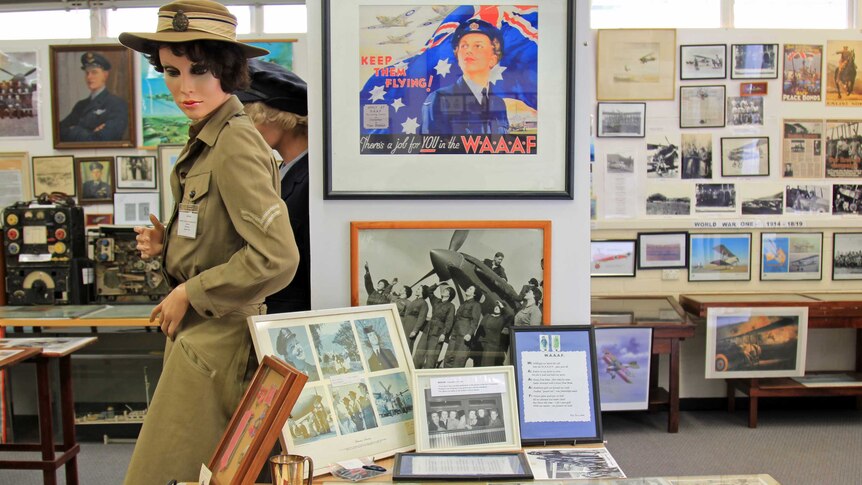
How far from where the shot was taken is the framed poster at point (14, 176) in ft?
15.8

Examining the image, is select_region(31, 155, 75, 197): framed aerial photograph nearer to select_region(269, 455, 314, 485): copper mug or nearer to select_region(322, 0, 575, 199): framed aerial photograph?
select_region(322, 0, 575, 199): framed aerial photograph

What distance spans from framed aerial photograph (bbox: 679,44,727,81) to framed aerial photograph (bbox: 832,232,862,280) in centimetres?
147

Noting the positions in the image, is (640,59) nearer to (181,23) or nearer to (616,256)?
(616,256)

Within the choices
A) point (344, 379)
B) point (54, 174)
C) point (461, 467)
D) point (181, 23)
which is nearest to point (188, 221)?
point (181, 23)

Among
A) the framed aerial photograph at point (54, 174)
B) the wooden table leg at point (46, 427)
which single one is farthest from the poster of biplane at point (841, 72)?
the framed aerial photograph at point (54, 174)

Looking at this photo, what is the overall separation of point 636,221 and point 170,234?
12.6 feet

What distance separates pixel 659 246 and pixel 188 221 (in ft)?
13.0

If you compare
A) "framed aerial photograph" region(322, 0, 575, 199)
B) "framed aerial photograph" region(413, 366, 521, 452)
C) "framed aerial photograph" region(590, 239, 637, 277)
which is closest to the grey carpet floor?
"framed aerial photograph" region(590, 239, 637, 277)

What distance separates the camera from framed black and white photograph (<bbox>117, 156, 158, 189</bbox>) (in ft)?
15.8

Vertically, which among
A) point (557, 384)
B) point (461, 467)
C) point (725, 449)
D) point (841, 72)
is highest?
point (841, 72)

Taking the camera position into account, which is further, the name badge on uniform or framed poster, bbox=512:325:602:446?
framed poster, bbox=512:325:602:446

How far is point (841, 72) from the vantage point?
4828 mm

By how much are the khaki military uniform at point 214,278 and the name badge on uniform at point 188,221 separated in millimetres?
11

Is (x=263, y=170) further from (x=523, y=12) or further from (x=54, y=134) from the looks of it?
(x=54, y=134)
